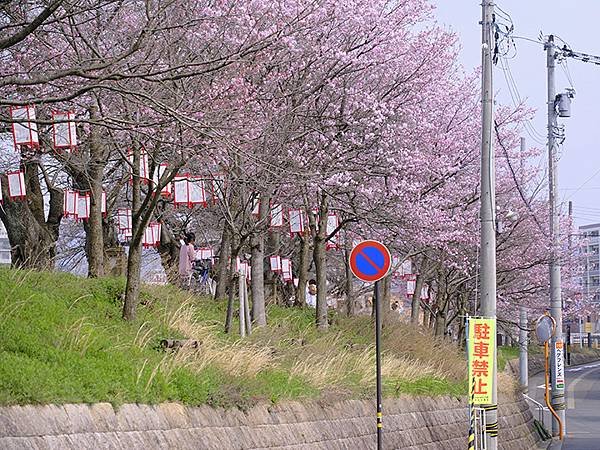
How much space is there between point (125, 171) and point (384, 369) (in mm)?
7490

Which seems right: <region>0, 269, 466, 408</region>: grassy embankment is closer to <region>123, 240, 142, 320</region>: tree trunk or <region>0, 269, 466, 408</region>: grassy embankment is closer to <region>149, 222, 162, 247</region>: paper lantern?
<region>123, 240, 142, 320</region>: tree trunk

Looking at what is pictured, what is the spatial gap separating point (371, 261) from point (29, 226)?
7738mm

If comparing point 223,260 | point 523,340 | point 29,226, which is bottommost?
point 523,340

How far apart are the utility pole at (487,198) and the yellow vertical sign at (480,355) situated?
30.1 inches

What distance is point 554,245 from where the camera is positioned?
97.3 feet

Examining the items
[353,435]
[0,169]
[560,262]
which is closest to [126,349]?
[353,435]

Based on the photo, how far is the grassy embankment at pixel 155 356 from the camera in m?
10.7

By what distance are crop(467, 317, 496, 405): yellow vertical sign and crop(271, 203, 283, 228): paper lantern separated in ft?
19.1

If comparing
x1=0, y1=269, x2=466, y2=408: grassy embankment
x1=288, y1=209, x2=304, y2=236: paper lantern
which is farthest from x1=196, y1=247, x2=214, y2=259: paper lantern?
x1=0, y1=269, x2=466, y2=408: grassy embankment

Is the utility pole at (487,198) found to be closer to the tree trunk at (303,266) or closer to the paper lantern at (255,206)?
the paper lantern at (255,206)

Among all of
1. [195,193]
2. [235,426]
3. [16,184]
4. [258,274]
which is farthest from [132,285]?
[258,274]

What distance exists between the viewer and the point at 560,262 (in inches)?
1212

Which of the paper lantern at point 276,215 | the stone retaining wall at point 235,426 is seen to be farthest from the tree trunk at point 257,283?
the stone retaining wall at point 235,426

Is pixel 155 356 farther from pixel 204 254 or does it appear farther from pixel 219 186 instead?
pixel 204 254
